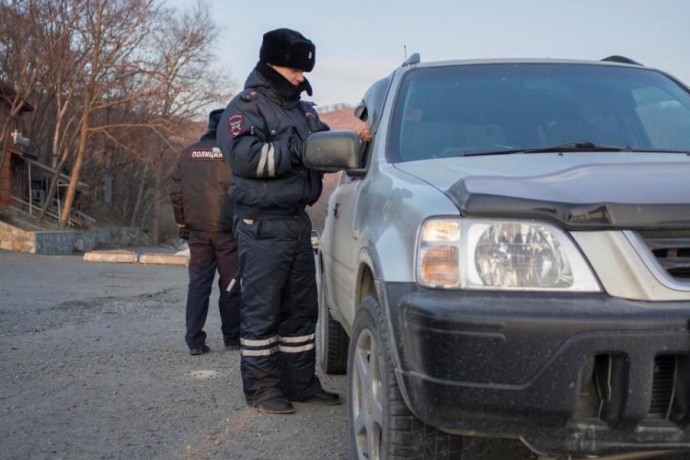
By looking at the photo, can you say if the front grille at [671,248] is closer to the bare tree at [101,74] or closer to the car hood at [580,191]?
the car hood at [580,191]

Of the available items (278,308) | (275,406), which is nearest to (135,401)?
(275,406)

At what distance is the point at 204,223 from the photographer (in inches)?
246

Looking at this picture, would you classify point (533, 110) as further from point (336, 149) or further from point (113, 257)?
point (113, 257)

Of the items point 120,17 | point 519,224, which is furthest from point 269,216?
point 120,17

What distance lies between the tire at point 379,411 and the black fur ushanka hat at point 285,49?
2.02m

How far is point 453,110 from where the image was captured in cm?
368

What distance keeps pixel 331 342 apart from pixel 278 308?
0.95 m

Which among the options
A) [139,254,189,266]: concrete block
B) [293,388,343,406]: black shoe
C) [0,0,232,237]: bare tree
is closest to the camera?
[293,388,343,406]: black shoe

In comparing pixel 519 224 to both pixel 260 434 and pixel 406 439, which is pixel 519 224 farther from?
pixel 260 434

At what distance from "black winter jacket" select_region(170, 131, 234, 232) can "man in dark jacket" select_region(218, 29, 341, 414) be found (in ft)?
5.66

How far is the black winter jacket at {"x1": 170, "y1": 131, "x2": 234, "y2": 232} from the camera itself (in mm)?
6238

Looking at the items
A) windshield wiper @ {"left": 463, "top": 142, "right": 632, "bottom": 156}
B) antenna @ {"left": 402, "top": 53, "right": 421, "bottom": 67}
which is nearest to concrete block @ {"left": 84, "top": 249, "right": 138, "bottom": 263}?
antenna @ {"left": 402, "top": 53, "right": 421, "bottom": 67}

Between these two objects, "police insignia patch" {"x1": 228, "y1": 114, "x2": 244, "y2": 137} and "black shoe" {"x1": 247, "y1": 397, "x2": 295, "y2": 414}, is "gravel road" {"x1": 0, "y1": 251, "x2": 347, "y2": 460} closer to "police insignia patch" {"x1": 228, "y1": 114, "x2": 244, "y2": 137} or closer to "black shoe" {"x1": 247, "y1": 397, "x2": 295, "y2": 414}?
"black shoe" {"x1": 247, "y1": 397, "x2": 295, "y2": 414}

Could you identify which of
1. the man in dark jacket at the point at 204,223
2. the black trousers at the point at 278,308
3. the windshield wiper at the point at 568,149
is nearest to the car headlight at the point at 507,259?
the windshield wiper at the point at 568,149
